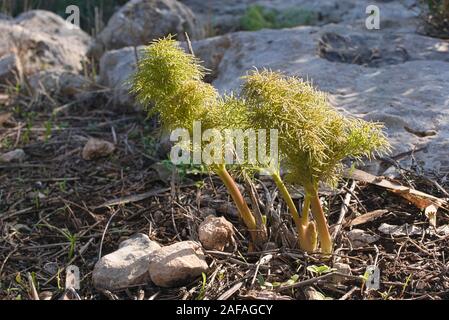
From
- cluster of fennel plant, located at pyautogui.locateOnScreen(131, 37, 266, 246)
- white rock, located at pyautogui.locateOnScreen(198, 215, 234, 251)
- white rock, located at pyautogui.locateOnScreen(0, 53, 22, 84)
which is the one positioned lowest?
white rock, located at pyautogui.locateOnScreen(198, 215, 234, 251)

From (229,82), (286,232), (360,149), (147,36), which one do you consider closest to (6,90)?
(147,36)

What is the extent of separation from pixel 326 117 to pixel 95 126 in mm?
2420

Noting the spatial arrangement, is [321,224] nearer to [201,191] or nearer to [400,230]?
[400,230]

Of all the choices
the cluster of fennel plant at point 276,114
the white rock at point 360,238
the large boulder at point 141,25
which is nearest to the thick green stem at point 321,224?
the cluster of fennel plant at point 276,114

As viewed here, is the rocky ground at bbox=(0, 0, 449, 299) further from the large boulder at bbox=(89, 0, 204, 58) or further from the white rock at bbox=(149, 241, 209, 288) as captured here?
the large boulder at bbox=(89, 0, 204, 58)

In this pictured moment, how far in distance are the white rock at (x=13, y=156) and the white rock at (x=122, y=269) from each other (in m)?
1.56

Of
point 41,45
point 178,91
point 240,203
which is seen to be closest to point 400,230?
point 240,203

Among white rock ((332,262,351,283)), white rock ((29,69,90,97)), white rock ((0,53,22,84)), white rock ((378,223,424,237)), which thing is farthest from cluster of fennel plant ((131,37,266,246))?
white rock ((0,53,22,84))

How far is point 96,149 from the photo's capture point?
3834 mm

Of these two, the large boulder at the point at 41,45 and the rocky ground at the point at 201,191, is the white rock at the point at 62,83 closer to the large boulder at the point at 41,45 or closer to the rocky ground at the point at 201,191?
the rocky ground at the point at 201,191

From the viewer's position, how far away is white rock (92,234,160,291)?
2473 mm

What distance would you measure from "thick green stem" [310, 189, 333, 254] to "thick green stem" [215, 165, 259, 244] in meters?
0.27

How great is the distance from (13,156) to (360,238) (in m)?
2.16

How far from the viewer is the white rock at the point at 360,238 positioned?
2707 mm
